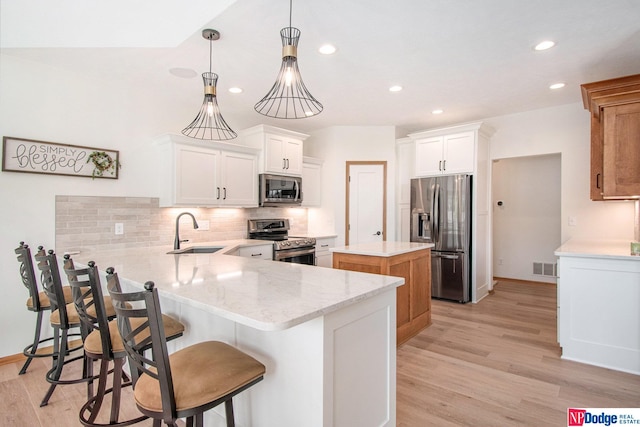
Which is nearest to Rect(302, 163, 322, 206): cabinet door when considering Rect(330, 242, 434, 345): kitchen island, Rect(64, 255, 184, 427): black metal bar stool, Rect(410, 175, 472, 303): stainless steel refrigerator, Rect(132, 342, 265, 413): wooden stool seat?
Rect(410, 175, 472, 303): stainless steel refrigerator

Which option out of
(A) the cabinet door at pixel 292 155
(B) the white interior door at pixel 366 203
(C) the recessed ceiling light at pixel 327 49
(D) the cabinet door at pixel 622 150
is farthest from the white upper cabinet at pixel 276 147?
(D) the cabinet door at pixel 622 150

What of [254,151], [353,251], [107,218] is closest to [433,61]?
[353,251]

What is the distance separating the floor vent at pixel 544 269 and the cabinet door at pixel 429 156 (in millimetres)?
2598

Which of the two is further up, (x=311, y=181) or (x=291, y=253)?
(x=311, y=181)

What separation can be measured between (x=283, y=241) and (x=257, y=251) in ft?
1.36

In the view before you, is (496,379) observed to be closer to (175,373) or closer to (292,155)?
(175,373)

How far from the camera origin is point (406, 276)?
330 cm

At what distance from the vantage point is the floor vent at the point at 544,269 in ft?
18.3

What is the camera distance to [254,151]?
447 cm

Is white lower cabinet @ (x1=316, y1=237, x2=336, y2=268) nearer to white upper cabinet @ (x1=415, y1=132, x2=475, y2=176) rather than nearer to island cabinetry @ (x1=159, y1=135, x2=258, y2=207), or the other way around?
island cabinetry @ (x1=159, y1=135, x2=258, y2=207)

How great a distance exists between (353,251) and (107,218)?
2.51 meters

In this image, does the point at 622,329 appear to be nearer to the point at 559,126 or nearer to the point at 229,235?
the point at 559,126

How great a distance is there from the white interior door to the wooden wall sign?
330 cm

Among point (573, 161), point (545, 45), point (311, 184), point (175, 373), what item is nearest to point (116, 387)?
point (175, 373)
